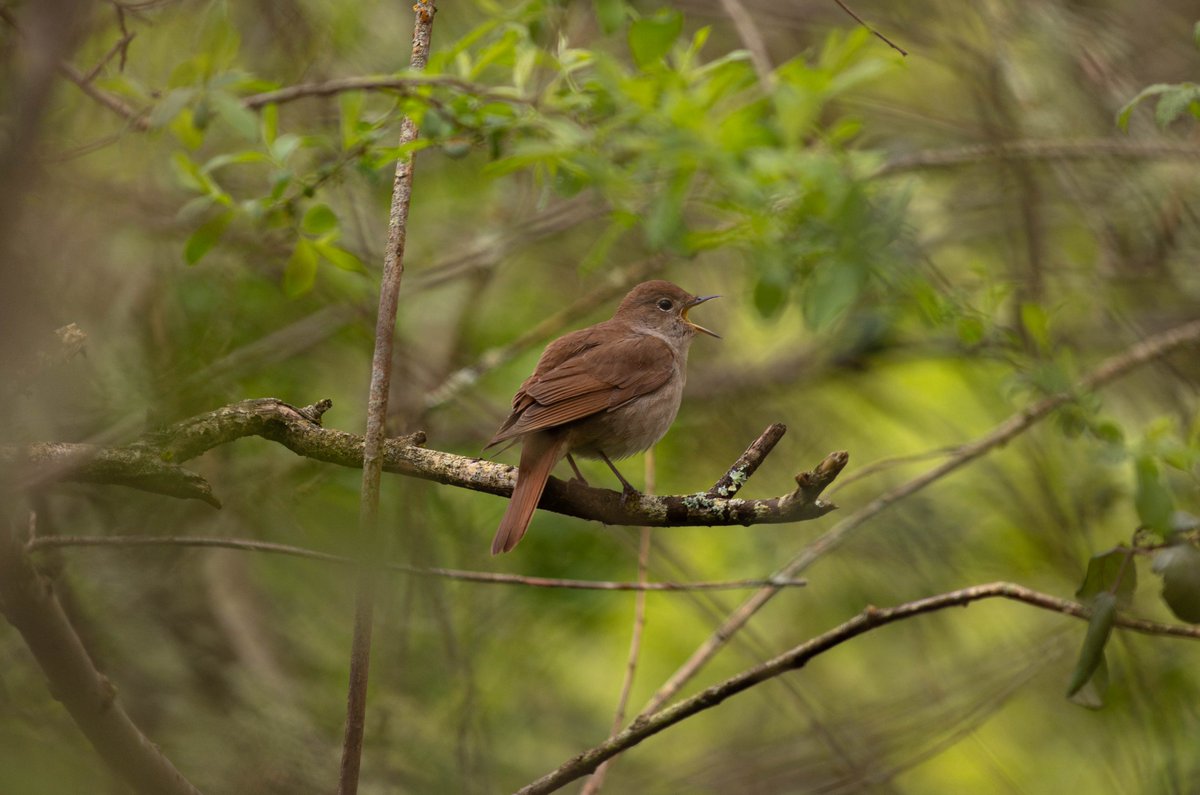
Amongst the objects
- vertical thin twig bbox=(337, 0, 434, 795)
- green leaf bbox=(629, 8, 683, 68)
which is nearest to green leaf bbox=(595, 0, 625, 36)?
green leaf bbox=(629, 8, 683, 68)

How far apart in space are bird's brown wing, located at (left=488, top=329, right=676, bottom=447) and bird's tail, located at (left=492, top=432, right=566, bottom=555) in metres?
→ 0.09

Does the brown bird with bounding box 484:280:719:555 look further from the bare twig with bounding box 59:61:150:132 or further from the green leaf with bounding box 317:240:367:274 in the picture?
the bare twig with bounding box 59:61:150:132

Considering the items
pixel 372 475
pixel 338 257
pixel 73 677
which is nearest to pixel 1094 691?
pixel 372 475

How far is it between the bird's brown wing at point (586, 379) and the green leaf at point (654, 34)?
1629 millimetres

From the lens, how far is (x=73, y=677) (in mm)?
2512

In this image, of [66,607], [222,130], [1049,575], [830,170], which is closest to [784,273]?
[830,170]

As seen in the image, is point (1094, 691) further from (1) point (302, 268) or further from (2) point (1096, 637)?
(1) point (302, 268)

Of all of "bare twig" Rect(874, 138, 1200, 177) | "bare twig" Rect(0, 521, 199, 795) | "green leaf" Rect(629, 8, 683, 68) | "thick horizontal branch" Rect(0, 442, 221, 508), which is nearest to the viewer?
"bare twig" Rect(0, 521, 199, 795)

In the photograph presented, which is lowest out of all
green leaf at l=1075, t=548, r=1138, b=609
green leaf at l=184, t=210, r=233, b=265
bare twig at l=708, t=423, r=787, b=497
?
green leaf at l=1075, t=548, r=1138, b=609

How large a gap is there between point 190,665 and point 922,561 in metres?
4.37

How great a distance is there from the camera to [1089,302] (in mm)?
6863

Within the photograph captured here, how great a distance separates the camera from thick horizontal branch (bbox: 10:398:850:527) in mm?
3053

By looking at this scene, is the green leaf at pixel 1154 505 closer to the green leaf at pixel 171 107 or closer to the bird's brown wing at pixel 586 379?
the bird's brown wing at pixel 586 379

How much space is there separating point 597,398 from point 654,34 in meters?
2.05
